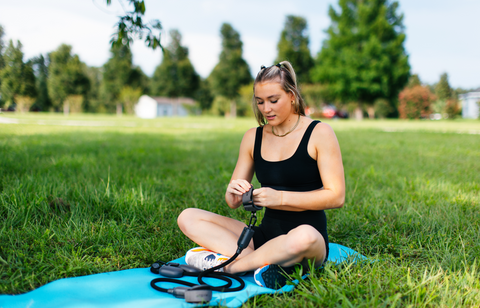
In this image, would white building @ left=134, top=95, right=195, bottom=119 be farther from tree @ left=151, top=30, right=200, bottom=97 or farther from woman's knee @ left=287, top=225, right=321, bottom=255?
woman's knee @ left=287, top=225, right=321, bottom=255

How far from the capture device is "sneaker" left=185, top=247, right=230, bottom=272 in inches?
89.6

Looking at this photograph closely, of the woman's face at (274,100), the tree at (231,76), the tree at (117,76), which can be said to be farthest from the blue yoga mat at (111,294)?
the tree at (117,76)

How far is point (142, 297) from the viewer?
6.19 feet

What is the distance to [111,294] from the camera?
6.26ft

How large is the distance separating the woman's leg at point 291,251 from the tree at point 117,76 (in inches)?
2302

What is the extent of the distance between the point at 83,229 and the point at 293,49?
51621 mm

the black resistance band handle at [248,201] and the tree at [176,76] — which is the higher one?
the tree at [176,76]

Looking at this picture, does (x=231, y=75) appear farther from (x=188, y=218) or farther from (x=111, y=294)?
(x=111, y=294)

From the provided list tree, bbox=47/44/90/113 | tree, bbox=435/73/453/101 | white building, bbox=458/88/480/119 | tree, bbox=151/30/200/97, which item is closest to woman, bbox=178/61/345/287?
tree, bbox=151/30/200/97

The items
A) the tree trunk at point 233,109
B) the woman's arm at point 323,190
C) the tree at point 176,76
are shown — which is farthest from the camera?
the tree at point 176,76

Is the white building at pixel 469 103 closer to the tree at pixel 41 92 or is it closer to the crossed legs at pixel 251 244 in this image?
the crossed legs at pixel 251 244

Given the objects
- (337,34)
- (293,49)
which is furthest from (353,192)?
(293,49)

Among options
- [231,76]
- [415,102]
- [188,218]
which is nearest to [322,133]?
[188,218]

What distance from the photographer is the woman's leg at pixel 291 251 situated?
6.14 ft
